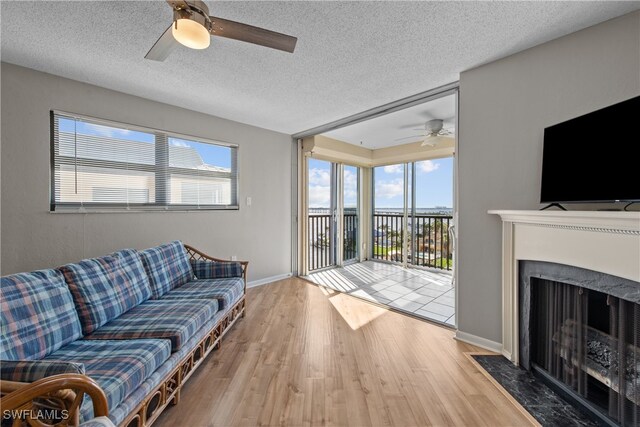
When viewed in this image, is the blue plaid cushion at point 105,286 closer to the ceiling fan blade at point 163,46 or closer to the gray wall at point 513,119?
the ceiling fan blade at point 163,46

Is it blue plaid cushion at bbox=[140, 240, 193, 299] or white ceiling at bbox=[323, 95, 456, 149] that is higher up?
white ceiling at bbox=[323, 95, 456, 149]

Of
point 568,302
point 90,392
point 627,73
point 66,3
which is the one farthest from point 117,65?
point 568,302

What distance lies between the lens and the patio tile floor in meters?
2.93

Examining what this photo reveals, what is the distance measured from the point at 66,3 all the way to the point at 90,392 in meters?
2.15

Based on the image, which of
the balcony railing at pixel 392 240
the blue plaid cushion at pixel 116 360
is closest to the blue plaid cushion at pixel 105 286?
the blue plaid cushion at pixel 116 360

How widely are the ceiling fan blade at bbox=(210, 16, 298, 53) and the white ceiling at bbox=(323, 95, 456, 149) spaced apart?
Answer: 2.08 metres

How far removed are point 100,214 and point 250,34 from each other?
244cm

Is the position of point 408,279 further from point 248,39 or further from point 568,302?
point 248,39

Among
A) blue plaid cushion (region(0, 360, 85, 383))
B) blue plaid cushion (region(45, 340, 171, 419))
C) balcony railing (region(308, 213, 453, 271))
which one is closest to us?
blue plaid cushion (region(0, 360, 85, 383))

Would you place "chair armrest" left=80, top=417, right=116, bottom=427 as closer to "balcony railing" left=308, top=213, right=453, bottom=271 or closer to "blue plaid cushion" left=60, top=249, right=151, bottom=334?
"blue plaid cushion" left=60, top=249, right=151, bottom=334

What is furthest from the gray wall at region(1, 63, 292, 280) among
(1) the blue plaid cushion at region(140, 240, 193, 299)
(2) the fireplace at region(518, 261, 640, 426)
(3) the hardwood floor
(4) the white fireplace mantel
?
(2) the fireplace at region(518, 261, 640, 426)

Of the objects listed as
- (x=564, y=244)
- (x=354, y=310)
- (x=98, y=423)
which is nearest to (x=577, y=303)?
(x=564, y=244)

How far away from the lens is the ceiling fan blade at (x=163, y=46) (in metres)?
1.44

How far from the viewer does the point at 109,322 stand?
Result: 1.69 meters
